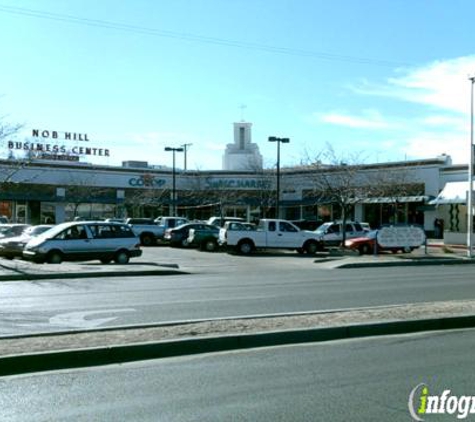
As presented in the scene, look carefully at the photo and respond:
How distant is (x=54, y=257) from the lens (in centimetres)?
2342

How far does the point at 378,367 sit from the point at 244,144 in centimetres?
10800

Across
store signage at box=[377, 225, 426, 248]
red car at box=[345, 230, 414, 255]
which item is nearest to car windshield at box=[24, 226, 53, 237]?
store signage at box=[377, 225, 426, 248]

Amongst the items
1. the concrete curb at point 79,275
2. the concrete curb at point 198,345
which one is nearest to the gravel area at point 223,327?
the concrete curb at point 198,345

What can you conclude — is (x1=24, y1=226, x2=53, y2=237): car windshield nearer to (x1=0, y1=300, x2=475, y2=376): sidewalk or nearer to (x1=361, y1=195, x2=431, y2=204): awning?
(x1=0, y1=300, x2=475, y2=376): sidewalk

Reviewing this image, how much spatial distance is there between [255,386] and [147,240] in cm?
3368

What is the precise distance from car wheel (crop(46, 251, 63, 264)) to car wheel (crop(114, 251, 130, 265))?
208 centimetres

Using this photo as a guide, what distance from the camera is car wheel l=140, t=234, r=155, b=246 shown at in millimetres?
39812

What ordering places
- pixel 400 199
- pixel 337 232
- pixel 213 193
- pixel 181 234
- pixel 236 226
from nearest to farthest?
pixel 236 226 < pixel 181 234 < pixel 337 232 < pixel 400 199 < pixel 213 193

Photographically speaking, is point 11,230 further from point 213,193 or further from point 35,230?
point 213,193

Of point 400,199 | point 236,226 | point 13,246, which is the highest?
point 400,199

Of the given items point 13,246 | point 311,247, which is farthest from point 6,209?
point 311,247

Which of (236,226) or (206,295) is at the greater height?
(236,226)

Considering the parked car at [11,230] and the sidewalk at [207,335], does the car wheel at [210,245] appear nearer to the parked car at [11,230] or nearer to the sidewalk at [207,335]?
the parked car at [11,230]

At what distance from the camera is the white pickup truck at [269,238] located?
32844 mm
